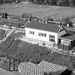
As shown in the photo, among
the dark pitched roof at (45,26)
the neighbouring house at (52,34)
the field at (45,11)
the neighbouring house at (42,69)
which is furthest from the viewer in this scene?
the field at (45,11)

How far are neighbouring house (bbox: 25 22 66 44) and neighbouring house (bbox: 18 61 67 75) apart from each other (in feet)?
15.2

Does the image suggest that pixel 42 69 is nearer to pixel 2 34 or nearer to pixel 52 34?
pixel 52 34

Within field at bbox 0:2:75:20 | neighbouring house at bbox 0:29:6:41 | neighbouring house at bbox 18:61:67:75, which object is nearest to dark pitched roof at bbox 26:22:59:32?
neighbouring house at bbox 0:29:6:41

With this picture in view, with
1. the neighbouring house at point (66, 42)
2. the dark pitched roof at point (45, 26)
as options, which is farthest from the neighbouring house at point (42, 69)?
the dark pitched roof at point (45, 26)

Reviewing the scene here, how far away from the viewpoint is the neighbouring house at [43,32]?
948 inches

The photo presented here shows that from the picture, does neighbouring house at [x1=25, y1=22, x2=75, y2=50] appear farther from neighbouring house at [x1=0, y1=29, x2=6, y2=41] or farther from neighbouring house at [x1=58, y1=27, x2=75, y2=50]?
neighbouring house at [x1=0, y1=29, x2=6, y2=41]

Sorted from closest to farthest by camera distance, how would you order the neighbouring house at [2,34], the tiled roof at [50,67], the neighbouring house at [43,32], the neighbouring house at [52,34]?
1. the tiled roof at [50,67]
2. the neighbouring house at [52,34]
3. the neighbouring house at [43,32]
4. the neighbouring house at [2,34]

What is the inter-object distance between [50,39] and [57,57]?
367cm

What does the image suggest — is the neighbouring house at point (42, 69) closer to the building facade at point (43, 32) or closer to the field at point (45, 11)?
the building facade at point (43, 32)

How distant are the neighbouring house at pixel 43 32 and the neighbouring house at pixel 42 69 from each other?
4646 mm

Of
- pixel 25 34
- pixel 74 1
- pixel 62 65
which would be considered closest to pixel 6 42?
pixel 25 34

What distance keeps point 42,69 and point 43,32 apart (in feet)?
22.1

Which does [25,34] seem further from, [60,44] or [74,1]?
[74,1]

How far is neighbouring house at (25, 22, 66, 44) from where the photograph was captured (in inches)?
948
